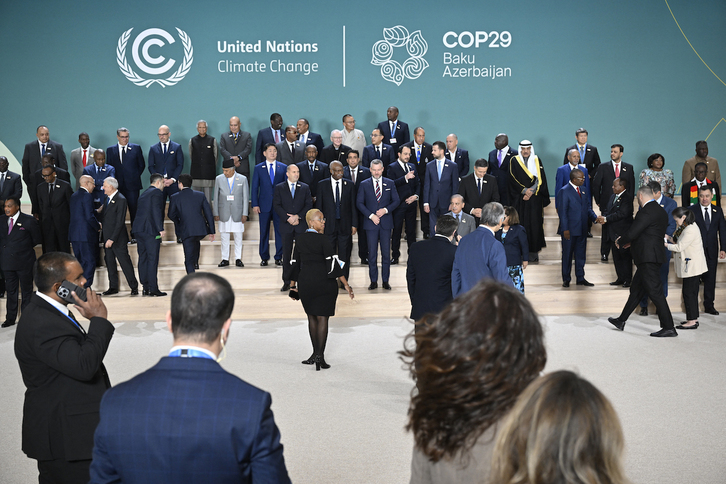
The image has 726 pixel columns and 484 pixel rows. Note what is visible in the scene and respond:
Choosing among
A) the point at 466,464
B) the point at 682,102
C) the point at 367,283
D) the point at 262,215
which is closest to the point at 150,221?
the point at 262,215

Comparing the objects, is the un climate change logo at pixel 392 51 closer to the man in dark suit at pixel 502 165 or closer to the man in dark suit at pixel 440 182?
the man in dark suit at pixel 502 165

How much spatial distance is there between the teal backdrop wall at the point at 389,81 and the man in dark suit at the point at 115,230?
3780 millimetres

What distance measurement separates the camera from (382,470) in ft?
11.6

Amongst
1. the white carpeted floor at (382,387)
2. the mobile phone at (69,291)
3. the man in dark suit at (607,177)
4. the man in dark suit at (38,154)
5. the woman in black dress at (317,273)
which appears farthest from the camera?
the man in dark suit at (38,154)

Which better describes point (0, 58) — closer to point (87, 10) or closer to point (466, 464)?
point (87, 10)

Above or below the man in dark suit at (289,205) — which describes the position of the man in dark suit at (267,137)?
above

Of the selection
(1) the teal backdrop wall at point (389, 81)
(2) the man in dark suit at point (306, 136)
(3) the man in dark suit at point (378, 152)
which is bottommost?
(3) the man in dark suit at point (378, 152)

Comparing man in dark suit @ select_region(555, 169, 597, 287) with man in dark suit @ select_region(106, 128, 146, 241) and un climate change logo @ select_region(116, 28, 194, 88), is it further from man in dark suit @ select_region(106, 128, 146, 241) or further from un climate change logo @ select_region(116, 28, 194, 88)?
un climate change logo @ select_region(116, 28, 194, 88)

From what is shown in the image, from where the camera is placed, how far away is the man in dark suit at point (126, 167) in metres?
A: 9.68

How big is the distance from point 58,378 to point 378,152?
24.0ft

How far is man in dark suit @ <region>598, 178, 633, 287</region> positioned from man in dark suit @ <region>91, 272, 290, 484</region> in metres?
7.15

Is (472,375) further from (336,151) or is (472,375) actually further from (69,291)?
(336,151)

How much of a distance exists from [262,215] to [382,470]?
585 centimetres

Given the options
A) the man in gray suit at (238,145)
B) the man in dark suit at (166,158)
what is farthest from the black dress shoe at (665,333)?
the man in dark suit at (166,158)
